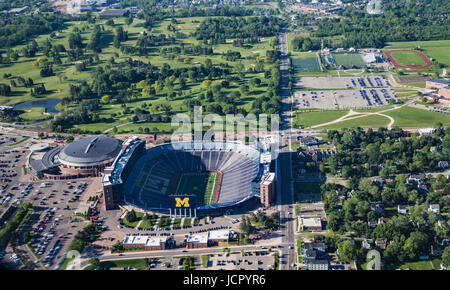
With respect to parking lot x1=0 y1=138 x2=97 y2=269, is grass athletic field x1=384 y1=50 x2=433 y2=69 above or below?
above

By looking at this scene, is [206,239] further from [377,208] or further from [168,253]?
[377,208]

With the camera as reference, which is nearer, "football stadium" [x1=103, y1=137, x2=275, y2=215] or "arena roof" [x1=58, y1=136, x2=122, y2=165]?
"football stadium" [x1=103, y1=137, x2=275, y2=215]

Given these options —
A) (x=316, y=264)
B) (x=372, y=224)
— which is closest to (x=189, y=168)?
(x=372, y=224)

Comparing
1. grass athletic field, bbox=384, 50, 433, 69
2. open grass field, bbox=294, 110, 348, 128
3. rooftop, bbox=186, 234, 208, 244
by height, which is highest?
grass athletic field, bbox=384, 50, 433, 69

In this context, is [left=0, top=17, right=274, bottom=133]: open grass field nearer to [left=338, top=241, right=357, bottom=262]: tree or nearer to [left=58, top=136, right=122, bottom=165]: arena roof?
[left=58, top=136, right=122, bottom=165]: arena roof

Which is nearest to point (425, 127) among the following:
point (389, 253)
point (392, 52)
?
point (389, 253)

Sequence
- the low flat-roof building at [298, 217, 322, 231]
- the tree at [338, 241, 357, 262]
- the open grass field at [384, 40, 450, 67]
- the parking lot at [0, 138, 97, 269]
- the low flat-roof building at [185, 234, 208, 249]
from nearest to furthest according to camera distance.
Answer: the tree at [338, 241, 357, 262] < the low flat-roof building at [185, 234, 208, 249] < the parking lot at [0, 138, 97, 269] < the low flat-roof building at [298, 217, 322, 231] < the open grass field at [384, 40, 450, 67]

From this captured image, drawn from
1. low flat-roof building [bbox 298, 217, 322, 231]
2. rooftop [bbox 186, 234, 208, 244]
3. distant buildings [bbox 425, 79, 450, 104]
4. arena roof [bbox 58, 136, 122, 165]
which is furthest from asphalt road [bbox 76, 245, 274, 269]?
distant buildings [bbox 425, 79, 450, 104]
